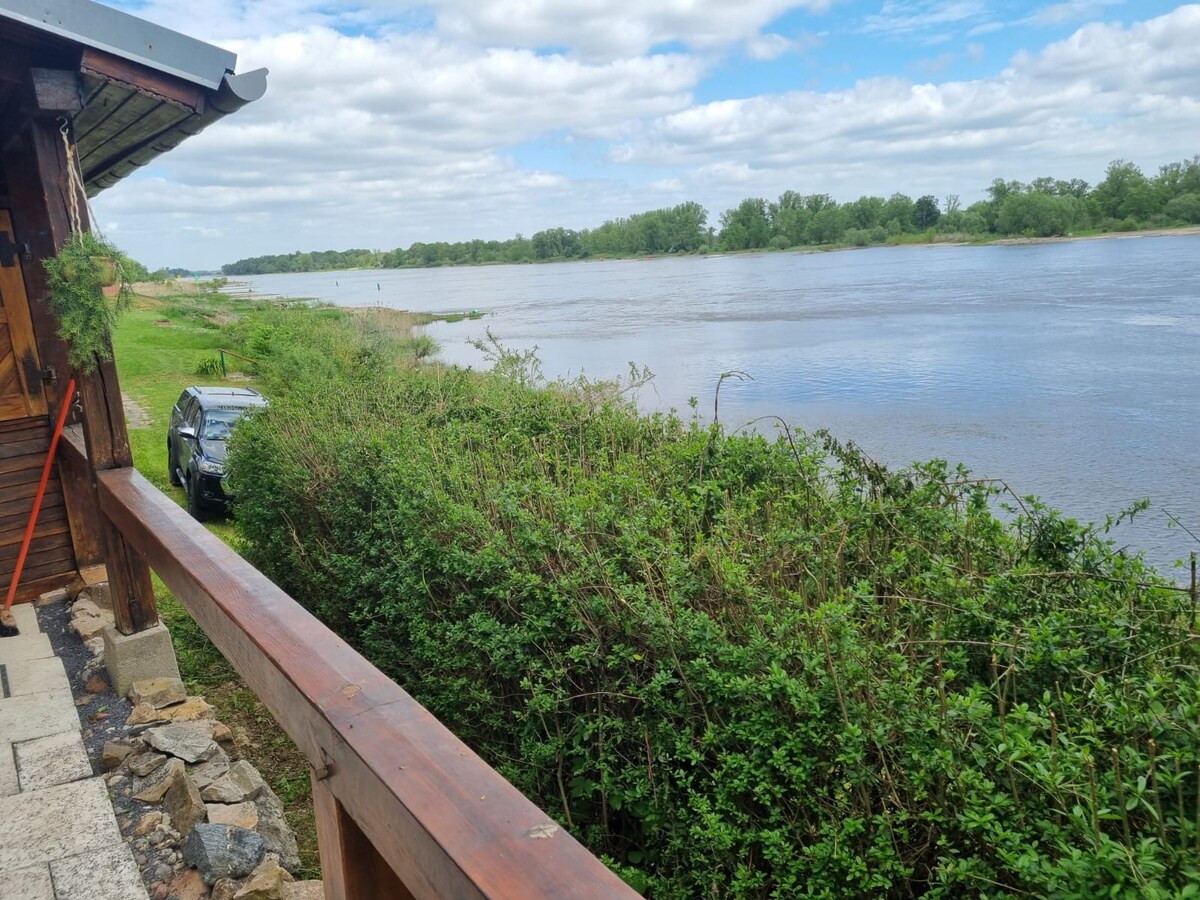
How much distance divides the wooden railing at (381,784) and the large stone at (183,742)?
1545 mm

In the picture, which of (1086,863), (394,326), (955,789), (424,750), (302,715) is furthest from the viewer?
(394,326)

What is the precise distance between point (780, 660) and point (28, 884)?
8.63ft

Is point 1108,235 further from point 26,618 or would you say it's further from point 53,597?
point 26,618

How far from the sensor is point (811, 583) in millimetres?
3289

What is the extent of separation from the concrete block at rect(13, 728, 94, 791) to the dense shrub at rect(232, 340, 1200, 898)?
4.81 ft

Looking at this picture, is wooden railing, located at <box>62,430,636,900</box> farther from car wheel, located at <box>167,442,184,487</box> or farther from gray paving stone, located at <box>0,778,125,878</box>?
car wheel, located at <box>167,442,184,487</box>

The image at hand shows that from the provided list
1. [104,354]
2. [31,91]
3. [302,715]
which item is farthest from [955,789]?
[31,91]

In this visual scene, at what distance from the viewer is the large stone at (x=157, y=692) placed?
4371 mm

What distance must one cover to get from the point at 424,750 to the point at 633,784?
5.57 ft

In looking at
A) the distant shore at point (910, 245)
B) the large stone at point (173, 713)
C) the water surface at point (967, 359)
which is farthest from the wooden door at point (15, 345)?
the distant shore at point (910, 245)

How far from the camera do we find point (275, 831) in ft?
12.3

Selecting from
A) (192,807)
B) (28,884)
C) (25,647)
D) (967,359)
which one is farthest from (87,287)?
(967,359)

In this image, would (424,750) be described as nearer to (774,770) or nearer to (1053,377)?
(774,770)

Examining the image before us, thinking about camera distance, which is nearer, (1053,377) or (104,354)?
(104,354)
